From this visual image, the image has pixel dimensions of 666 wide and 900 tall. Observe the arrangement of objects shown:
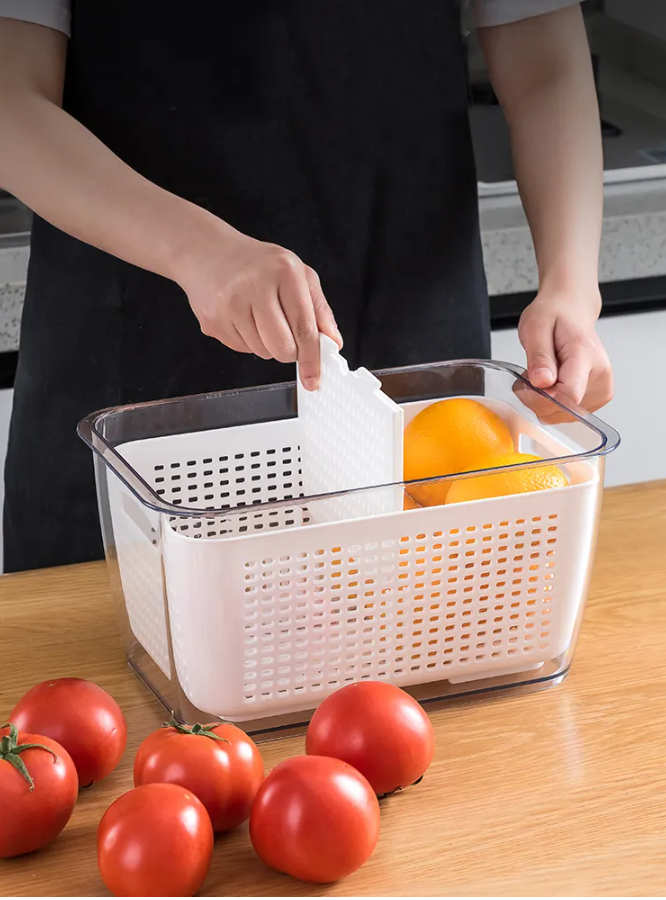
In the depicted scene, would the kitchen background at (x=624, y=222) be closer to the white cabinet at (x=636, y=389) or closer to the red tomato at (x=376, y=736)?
the white cabinet at (x=636, y=389)

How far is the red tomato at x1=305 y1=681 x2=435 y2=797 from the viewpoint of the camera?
696 mm

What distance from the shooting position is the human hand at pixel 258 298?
2.77 ft

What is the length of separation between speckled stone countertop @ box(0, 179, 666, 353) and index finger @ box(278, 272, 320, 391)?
33.3 inches

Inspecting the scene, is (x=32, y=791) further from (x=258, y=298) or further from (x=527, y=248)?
(x=527, y=248)

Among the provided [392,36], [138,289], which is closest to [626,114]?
[392,36]

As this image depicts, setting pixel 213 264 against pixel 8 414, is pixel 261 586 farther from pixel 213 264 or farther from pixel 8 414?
pixel 8 414

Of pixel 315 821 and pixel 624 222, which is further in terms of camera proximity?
pixel 624 222

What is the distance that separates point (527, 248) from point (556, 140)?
0.56 metres

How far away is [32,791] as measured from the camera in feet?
2.12

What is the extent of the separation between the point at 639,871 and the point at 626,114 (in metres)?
1.51

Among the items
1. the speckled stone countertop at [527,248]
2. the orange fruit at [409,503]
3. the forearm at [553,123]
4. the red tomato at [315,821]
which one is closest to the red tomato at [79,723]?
the red tomato at [315,821]

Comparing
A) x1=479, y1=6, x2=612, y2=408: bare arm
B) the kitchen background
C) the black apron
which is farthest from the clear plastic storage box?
the kitchen background

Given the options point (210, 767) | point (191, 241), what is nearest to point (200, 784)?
point (210, 767)

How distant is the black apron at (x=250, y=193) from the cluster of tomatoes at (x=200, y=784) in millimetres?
558
